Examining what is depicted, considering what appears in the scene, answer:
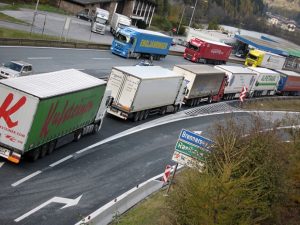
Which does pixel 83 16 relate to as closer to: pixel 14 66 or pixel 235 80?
pixel 235 80

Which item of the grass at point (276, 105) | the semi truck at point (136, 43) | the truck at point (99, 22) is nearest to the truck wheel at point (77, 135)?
the grass at point (276, 105)

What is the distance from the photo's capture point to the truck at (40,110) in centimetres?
2422

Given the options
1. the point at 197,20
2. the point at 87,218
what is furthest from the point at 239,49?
the point at 87,218

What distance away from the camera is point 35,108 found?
79.0 ft

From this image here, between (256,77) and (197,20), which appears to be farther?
(197,20)

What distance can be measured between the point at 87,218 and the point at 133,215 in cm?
228

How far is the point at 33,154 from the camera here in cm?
2644

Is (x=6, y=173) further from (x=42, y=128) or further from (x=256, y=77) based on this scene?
(x=256, y=77)

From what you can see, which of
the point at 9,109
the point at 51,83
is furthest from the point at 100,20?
the point at 9,109

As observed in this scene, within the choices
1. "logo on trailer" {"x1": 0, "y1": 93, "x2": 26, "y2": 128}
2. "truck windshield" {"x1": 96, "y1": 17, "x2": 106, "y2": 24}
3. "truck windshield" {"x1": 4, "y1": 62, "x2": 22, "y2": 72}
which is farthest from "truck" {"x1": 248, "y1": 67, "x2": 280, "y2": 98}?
"logo on trailer" {"x1": 0, "y1": 93, "x2": 26, "y2": 128}

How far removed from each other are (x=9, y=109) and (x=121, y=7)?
9101cm

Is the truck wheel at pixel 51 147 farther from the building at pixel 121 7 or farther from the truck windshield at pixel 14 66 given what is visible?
the building at pixel 121 7

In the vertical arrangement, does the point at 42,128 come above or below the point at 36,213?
above

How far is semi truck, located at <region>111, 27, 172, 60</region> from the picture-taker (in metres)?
68.1
